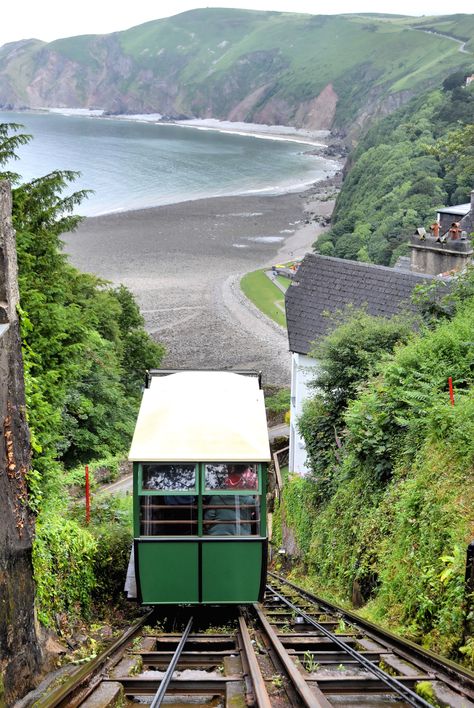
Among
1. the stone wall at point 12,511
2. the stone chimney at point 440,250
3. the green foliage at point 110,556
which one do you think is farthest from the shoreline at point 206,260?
the stone wall at point 12,511

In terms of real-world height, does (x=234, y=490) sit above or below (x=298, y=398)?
below

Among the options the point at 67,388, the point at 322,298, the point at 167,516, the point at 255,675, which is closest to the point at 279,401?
the point at 322,298

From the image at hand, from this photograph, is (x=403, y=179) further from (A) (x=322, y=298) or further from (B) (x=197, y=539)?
(B) (x=197, y=539)

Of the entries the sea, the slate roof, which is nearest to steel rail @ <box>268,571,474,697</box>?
the slate roof

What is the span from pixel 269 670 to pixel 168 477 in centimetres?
335

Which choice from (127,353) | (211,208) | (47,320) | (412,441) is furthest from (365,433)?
(211,208)

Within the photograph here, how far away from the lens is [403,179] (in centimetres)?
9725

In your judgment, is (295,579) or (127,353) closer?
(295,579)

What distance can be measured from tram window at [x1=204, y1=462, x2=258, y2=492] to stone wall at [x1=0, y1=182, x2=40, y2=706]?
2.57 m

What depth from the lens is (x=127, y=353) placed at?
4162 cm

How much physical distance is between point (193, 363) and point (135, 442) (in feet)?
127

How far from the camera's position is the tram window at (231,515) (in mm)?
11844

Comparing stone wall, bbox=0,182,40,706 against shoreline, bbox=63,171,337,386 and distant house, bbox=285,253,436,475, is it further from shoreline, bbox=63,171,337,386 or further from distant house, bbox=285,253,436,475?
shoreline, bbox=63,171,337,386

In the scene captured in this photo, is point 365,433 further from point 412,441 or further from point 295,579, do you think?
point 295,579
